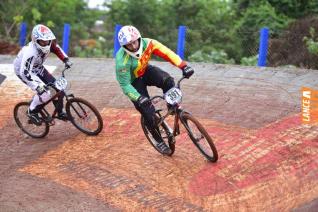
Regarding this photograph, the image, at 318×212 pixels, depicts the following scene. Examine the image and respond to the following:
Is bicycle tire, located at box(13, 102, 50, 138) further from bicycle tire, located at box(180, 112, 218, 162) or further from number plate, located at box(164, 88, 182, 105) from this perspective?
bicycle tire, located at box(180, 112, 218, 162)

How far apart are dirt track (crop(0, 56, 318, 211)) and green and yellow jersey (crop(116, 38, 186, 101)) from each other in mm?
1315

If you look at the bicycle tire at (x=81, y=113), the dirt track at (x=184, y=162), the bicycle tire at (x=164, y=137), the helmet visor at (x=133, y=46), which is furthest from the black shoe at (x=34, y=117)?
the helmet visor at (x=133, y=46)

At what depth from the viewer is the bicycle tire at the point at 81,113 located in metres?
9.70

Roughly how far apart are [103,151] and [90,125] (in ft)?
3.33

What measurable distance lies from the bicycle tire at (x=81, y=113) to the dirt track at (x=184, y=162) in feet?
0.64

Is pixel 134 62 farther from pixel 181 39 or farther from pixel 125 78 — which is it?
pixel 181 39

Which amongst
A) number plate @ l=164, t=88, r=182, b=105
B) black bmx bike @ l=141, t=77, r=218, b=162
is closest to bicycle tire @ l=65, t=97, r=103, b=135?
black bmx bike @ l=141, t=77, r=218, b=162

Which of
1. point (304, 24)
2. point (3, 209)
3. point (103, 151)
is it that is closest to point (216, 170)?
point (103, 151)

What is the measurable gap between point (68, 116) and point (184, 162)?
110 inches

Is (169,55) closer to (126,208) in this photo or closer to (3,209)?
(126,208)

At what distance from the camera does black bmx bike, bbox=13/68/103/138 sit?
9711mm

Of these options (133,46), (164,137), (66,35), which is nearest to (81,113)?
(164,137)

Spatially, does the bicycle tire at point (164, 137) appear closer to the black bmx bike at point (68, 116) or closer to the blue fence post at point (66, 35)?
the black bmx bike at point (68, 116)

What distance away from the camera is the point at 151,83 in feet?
28.2
